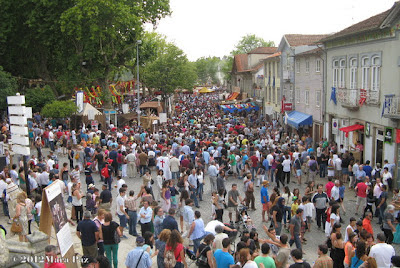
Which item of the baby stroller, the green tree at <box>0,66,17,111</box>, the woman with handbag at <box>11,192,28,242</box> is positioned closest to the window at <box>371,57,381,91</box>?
the baby stroller

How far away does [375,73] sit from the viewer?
65.5 ft

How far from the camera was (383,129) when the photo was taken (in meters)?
18.9

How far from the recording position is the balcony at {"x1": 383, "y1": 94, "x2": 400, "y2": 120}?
1728cm

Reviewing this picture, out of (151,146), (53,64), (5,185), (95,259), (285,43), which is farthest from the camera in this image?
(53,64)

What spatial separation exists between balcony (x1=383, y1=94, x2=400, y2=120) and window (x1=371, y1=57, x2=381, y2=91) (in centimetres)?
171

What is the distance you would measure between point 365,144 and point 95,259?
17.3m

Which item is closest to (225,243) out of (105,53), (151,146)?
(151,146)

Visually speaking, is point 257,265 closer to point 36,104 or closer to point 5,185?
point 5,185

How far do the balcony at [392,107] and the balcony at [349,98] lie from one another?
3169 millimetres

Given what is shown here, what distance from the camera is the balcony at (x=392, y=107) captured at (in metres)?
17.3

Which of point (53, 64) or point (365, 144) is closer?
point (365, 144)

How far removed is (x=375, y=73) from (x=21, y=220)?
1689 centimetres

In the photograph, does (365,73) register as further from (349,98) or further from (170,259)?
(170,259)

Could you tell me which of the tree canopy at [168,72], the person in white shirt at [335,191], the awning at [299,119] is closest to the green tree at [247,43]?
the tree canopy at [168,72]
